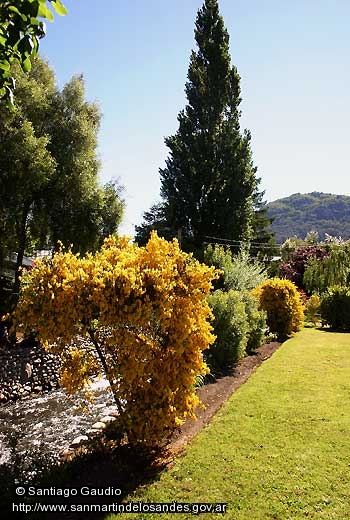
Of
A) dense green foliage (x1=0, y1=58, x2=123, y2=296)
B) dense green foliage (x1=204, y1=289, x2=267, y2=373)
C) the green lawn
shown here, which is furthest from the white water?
dense green foliage (x1=0, y1=58, x2=123, y2=296)

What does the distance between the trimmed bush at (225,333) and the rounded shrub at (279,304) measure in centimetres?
557

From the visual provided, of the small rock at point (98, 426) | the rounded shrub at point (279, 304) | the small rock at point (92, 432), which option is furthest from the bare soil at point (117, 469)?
the rounded shrub at point (279, 304)

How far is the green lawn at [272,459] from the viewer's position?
5047mm

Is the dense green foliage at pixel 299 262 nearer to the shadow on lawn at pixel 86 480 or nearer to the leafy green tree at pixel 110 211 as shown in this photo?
the leafy green tree at pixel 110 211

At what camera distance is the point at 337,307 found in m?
20.6

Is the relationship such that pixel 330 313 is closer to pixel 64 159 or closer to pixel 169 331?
pixel 64 159

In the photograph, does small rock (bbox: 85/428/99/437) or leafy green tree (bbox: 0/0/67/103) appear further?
small rock (bbox: 85/428/99/437)

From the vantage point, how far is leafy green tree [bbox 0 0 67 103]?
2879 millimetres

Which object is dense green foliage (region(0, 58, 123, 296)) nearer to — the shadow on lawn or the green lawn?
the green lawn

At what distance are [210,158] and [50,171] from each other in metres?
16.9

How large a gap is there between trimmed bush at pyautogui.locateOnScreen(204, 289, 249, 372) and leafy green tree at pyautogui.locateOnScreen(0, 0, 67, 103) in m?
9.33

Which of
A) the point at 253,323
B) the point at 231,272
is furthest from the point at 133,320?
the point at 231,272

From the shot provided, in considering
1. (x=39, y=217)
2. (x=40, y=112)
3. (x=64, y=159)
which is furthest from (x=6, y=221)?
(x=40, y=112)

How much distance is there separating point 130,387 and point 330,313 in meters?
16.7
